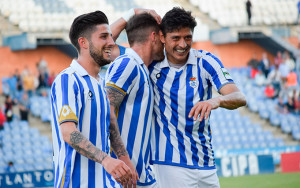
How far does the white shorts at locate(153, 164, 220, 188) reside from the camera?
448 centimetres

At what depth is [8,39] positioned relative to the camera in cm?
1895

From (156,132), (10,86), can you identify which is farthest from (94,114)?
(10,86)

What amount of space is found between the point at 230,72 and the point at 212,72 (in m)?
16.0

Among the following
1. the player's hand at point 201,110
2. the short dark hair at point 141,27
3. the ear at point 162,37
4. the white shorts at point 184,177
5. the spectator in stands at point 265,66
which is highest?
the short dark hair at point 141,27

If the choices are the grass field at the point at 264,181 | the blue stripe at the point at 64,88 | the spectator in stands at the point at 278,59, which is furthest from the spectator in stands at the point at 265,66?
the blue stripe at the point at 64,88

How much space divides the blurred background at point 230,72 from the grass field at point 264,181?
0.03 m

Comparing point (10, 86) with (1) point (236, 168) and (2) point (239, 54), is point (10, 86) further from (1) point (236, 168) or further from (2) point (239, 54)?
(2) point (239, 54)

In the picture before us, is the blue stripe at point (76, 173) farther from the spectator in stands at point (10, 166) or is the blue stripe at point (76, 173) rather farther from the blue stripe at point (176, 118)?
the spectator in stands at point (10, 166)

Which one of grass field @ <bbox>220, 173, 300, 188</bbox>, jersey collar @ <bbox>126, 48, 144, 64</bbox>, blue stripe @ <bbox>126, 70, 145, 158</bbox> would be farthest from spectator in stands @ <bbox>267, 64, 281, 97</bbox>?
blue stripe @ <bbox>126, 70, 145, 158</bbox>

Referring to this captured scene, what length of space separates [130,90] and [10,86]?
46.2 feet

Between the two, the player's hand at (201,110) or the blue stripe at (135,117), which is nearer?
the player's hand at (201,110)

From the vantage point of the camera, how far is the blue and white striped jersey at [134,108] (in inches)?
165

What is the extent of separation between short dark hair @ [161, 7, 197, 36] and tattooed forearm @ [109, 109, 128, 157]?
1.02m

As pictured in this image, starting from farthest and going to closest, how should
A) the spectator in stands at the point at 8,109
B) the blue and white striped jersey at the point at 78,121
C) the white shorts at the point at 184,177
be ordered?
the spectator in stands at the point at 8,109, the white shorts at the point at 184,177, the blue and white striped jersey at the point at 78,121
